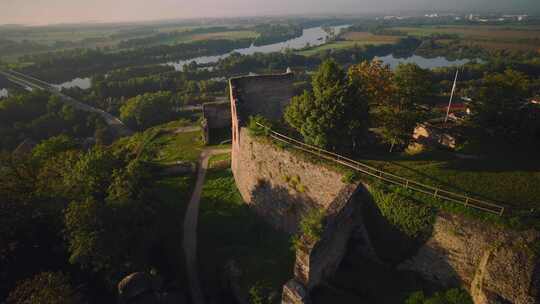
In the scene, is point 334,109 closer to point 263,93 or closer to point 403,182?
point 403,182

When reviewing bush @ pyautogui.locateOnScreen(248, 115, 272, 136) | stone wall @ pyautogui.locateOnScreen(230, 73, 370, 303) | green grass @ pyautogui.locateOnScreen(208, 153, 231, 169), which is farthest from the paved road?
bush @ pyautogui.locateOnScreen(248, 115, 272, 136)

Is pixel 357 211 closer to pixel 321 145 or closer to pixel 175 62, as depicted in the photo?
pixel 321 145

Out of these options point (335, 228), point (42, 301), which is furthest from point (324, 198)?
point (42, 301)

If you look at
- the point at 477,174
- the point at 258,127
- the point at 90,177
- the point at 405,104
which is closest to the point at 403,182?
the point at 477,174

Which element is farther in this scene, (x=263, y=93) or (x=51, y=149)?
(x=51, y=149)

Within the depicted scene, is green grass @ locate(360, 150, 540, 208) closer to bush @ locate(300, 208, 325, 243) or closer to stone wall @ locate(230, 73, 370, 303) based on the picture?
stone wall @ locate(230, 73, 370, 303)

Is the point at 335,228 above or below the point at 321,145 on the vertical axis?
below
